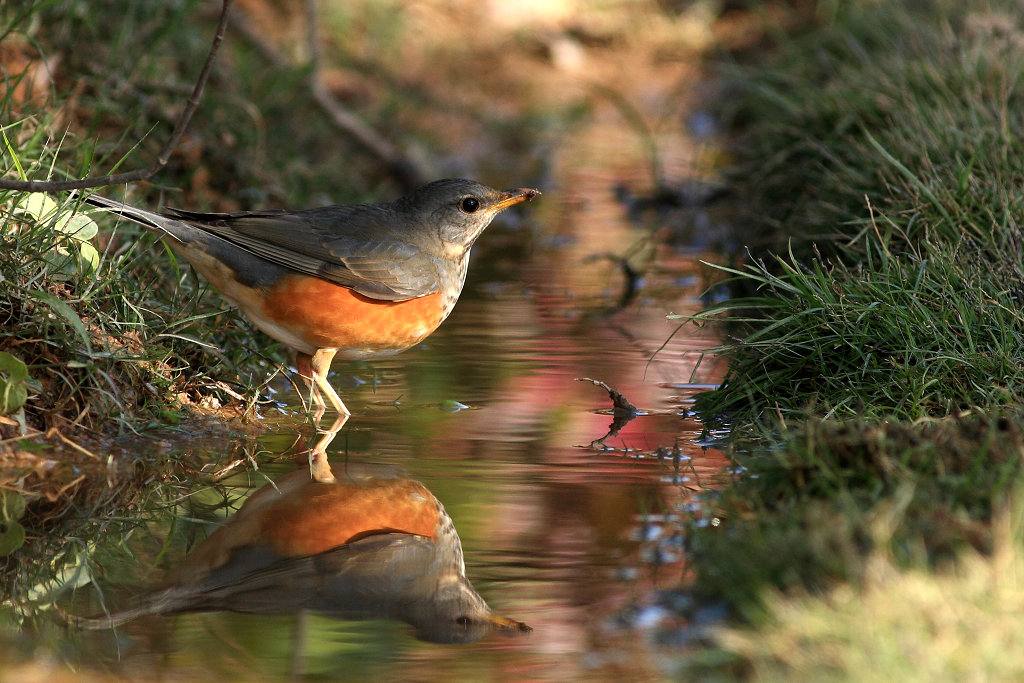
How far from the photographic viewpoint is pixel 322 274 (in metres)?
A: 5.13

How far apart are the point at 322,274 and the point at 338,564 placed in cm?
183

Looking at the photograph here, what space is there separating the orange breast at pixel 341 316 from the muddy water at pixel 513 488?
0.96ft

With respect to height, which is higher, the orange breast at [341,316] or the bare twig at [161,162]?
the bare twig at [161,162]

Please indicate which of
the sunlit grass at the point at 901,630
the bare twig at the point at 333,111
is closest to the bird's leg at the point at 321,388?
the sunlit grass at the point at 901,630

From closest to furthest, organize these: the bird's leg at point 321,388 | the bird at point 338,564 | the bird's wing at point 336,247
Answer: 1. the bird at point 338,564
2. the bird's leg at point 321,388
3. the bird's wing at point 336,247

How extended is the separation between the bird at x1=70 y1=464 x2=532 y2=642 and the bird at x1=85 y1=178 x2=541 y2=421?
1.00m

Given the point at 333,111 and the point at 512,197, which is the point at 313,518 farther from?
the point at 333,111

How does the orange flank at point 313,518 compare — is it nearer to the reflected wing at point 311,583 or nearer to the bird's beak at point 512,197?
the reflected wing at point 311,583

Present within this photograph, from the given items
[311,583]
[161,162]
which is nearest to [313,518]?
[311,583]

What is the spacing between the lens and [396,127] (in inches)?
459

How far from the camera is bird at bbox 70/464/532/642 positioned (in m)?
3.25

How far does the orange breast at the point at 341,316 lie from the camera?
16.6 ft

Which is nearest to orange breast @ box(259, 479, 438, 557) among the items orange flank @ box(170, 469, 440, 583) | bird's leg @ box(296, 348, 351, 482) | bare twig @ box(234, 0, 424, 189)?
orange flank @ box(170, 469, 440, 583)

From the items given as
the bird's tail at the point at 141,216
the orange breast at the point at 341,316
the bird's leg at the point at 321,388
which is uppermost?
the bird's tail at the point at 141,216
